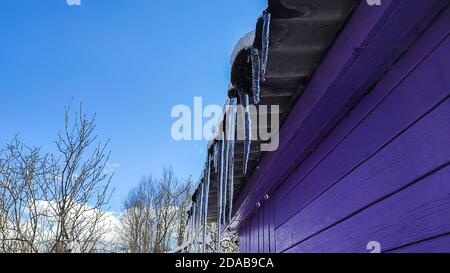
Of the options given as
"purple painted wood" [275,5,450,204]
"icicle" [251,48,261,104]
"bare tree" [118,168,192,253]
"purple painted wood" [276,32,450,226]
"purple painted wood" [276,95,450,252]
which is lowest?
"purple painted wood" [276,95,450,252]

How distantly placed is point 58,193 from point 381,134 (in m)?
4.55

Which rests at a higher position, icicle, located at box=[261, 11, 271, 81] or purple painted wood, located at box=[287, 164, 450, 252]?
icicle, located at box=[261, 11, 271, 81]

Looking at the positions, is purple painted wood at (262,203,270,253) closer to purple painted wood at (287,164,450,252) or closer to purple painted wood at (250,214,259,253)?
purple painted wood at (250,214,259,253)

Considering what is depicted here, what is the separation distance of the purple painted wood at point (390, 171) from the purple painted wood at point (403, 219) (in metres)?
0.03

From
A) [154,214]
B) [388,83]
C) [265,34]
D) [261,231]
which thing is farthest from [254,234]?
[154,214]

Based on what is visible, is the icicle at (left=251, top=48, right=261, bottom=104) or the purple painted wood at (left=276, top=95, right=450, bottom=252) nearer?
the purple painted wood at (left=276, top=95, right=450, bottom=252)

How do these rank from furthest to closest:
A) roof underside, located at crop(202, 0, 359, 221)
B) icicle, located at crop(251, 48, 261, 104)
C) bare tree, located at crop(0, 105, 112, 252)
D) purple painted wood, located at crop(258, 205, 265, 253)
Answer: bare tree, located at crop(0, 105, 112, 252) → purple painted wood, located at crop(258, 205, 265, 253) → icicle, located at crop(251, 48, 261, 104) → roof underside, located at crop(202, 0, 359, 221)

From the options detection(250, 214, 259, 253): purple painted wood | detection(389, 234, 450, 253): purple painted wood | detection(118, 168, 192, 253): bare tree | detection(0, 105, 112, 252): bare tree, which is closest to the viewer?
detection(389, 234, 450, 253): purple painted wood

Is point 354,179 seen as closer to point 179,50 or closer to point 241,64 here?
point 241,64

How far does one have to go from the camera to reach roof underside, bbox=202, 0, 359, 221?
125cm

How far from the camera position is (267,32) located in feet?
4.16

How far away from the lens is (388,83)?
1459mm

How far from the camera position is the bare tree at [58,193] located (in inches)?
195

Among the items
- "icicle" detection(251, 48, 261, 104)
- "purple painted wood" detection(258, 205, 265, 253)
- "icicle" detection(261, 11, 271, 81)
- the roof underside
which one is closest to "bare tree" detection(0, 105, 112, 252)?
"purple painted wood" detection(258, 205, 265, 253)
